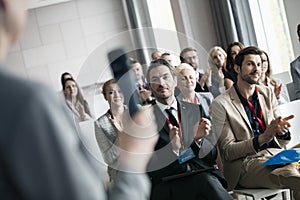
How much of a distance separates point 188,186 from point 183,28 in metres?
5.06

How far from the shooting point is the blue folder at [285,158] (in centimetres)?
336

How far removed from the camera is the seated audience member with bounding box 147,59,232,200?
10.8ft

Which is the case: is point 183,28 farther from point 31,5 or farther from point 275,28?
point 31,5

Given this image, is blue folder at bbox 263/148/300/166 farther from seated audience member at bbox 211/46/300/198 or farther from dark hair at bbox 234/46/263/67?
dark hair at bbox 234/46/263/67

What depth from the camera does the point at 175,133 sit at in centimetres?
325

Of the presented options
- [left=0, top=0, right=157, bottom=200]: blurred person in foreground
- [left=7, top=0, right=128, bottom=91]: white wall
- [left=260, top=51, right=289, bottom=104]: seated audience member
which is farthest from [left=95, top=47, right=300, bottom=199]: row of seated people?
[left=7, top=0, right=128, bottom=91]: white wall

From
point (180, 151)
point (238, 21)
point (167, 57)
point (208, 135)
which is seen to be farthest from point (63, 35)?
point (180, 151)

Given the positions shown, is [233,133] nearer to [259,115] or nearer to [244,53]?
[259,115]

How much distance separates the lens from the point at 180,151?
10.9 feet

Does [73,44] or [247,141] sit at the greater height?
[73,44]

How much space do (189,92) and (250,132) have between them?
433 millimetres

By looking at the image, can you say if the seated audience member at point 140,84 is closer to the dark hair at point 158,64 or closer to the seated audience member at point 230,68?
the dark hair at point 158,64

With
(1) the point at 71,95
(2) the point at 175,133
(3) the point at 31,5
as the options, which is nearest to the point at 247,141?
(2) the point at 175,133

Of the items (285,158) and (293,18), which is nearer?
(285,158)
